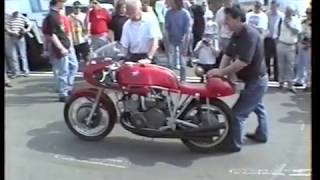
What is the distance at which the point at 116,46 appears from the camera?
2764mm

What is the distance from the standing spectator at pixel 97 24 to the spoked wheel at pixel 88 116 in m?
0.30

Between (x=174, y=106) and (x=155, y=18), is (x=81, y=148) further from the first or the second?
(x=155, y=18)

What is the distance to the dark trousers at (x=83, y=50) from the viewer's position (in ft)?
8.97

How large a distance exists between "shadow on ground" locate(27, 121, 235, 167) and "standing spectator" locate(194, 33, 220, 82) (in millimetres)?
504

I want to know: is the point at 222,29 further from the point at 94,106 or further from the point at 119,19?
the point at 94,106

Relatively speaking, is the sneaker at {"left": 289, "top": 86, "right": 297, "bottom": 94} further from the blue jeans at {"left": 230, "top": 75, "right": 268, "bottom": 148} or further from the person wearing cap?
the person wearing cap

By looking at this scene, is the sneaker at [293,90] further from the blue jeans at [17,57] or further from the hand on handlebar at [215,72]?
the blue jeans at [17,57]

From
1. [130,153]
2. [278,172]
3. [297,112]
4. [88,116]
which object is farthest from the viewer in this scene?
[88,116]

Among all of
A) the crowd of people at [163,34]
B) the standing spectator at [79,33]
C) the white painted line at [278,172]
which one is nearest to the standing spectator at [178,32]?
the crowd of people at [163,34]

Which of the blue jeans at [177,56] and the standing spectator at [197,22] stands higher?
the standing spectator at [197,22]

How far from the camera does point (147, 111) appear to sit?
2885 mm

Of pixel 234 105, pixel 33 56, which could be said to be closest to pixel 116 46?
pixel 33 56

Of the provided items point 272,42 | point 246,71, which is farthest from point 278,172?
point 272,42

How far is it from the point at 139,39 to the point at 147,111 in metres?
0.38
